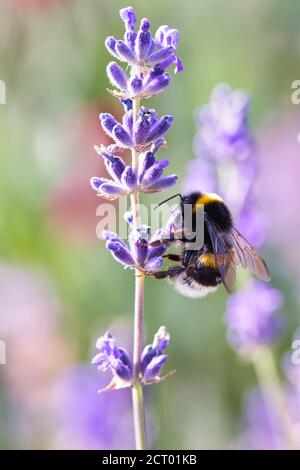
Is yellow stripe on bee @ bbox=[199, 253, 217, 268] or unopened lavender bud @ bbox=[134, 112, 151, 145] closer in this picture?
unopened lavender bud @ bbox=[134, 112, 151, 145]

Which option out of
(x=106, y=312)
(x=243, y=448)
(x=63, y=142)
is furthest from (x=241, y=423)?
(x=63, y=142)

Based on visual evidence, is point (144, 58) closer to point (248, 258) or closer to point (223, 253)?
point (223, 253)

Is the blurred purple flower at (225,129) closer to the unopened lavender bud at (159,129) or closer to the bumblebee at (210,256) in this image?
the bumblebee at (210,256)

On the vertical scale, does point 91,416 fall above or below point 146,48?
below

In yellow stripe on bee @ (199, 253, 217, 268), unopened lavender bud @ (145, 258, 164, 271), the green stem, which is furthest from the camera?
yellow stripe on bee @ (199, 253, 217, 268)

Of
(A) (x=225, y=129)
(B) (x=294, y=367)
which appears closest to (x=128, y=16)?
(A) (x=225, y=129)

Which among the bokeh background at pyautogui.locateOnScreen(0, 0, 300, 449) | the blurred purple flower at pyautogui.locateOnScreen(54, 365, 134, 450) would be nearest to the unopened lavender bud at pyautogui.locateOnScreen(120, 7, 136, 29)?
the bokeh background at pyautogui.locateOnScreen(0, 0, 300, 449)

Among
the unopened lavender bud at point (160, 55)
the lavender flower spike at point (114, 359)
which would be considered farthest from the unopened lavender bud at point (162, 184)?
the lavender flower spike at point (114, 359)

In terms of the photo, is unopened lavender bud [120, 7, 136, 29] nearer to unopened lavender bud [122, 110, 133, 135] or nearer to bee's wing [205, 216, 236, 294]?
unopened lavender bud [122, 110, 133, 135]

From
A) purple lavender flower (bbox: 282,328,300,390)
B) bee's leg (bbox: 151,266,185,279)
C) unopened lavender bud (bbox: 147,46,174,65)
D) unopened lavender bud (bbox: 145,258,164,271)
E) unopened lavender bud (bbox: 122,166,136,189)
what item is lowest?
purple lavender flower (bbox: 282,328,300,390)
